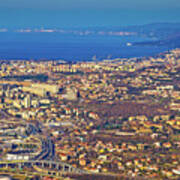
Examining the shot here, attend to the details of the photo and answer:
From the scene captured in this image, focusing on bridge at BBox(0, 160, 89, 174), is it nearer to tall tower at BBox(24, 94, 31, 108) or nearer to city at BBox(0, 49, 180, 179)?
city at BBox(0, 49, 180, 179)

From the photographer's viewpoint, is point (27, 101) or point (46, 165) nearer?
point (46, 165)

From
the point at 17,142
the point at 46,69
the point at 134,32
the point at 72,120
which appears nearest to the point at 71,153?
the point at 17,142

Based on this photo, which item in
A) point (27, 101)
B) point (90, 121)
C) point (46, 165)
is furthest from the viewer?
point (27, 101)

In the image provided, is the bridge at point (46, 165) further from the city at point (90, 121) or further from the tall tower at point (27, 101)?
the tall tower at point (27, 101)

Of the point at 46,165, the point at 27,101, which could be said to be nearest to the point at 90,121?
the point at 27,101

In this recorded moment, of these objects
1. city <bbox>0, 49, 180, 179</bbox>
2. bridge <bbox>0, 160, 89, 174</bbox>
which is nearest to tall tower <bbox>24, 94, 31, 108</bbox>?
city <bbox>0, 49, 180, 179</bbox>

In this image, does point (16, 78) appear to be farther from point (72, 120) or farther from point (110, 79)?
point (72, 120)

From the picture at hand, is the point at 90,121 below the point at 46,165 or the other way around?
the other way around

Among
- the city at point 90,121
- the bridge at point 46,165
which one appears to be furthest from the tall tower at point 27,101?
the bridge at point 46,165

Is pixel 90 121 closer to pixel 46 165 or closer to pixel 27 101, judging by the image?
pixel 27 101
